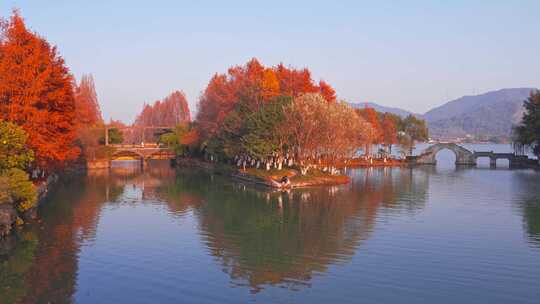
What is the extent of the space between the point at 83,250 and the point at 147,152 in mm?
95578

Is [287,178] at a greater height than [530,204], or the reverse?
[287,178]

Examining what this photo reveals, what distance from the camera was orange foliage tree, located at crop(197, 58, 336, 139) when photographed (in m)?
86.9

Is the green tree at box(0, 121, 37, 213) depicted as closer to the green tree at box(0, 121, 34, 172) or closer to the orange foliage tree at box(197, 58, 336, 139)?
the green tree at box(0, 121, 34, 172)

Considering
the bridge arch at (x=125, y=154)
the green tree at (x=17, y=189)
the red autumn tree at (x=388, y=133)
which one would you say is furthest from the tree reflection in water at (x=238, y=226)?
the red autumn tree at (x=388, y=133)

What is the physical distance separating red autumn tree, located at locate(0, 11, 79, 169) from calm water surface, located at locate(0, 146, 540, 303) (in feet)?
19.8

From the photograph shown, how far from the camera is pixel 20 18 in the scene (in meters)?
52.3

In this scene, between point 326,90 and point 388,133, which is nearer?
point 326,90

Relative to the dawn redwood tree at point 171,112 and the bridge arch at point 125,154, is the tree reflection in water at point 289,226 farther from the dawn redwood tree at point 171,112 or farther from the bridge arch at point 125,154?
the dawn redwood tree at point 171,112

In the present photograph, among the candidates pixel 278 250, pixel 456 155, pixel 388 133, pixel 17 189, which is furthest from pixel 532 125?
pixel 17 189

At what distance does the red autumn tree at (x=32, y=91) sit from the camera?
49.5 metres

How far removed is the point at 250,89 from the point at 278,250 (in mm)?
55803

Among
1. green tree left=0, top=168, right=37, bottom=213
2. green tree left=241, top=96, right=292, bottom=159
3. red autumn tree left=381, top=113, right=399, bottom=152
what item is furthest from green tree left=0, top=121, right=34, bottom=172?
red autumn tree left=381, top=113, right=399, bottom=152

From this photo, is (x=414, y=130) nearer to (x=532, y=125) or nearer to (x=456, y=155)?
(x=456, y=155)

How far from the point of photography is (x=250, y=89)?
3428 inches
